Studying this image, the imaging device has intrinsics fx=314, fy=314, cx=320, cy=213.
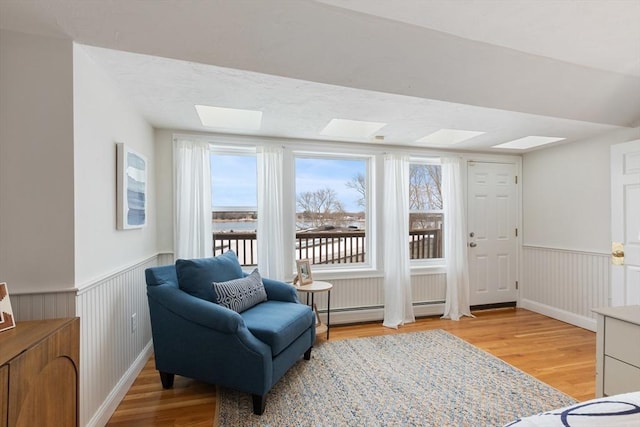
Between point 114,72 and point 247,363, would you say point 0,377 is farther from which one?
point 114,72

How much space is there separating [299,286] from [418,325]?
1.52 m

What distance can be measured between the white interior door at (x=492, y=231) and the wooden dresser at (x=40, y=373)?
403cm

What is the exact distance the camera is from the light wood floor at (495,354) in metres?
1.96

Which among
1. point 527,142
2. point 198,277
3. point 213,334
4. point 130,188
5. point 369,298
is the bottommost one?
point 369,298

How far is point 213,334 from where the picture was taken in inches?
78.3

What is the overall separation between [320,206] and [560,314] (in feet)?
10.2

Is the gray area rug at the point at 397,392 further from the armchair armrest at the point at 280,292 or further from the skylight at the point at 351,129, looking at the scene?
the skylight at the point at 351,129

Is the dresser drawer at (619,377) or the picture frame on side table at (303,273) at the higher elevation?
the picture frame on side table at (303,273)

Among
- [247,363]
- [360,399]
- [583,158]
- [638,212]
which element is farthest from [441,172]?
[247,363]

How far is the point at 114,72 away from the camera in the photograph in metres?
1.82

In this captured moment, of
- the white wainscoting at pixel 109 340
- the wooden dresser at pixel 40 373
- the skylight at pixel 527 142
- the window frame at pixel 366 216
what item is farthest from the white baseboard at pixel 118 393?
the skylight at pixel 527 142

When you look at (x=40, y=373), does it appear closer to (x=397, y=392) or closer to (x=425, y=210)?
(x=397, y=392)

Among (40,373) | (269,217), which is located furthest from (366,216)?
(40,373)

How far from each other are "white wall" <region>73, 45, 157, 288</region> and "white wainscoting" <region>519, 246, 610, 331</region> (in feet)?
14.2
